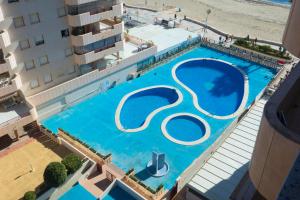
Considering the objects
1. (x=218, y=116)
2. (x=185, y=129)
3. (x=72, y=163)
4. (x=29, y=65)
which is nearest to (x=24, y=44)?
(x=29, y=65)

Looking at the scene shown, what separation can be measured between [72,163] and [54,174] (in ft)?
9.10

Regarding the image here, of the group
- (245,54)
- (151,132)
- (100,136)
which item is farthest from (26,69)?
(245,54)

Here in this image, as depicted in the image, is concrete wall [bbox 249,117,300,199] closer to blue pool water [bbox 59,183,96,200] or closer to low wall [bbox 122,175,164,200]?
low wall [bbox 122,175,164,200]

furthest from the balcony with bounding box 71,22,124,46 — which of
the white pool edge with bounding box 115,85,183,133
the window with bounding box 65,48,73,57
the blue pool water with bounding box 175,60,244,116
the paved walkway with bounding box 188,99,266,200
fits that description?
the paved walkway with bounding box 188,99,266,200

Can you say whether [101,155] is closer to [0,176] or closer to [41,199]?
[41,199]

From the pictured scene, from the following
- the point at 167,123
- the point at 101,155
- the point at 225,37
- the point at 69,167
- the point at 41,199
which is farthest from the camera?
the point at 225,37

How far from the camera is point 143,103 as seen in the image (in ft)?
165

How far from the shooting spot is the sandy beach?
7919cm

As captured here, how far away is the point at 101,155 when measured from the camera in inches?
1469

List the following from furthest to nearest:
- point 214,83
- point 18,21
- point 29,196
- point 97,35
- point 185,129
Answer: point 214,83 < point 97,35 < point 185,129 < point 18,21 < point 29,196

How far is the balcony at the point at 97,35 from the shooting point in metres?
43.8

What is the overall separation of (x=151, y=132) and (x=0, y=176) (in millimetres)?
19113

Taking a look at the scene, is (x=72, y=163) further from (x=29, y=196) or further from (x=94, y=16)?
(x=94, y=16)

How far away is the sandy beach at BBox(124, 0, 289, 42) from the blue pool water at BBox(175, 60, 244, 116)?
21.2 meters
